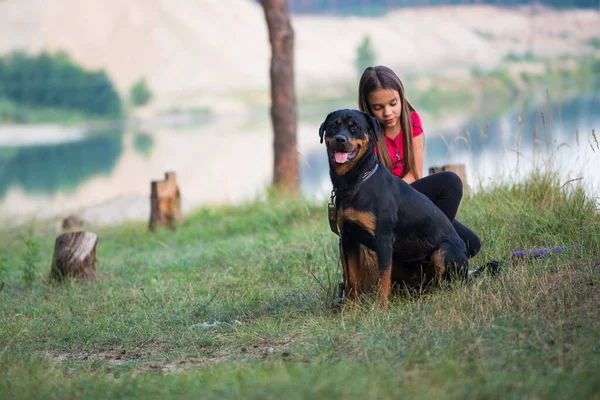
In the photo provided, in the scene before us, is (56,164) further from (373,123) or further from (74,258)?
(373,123)

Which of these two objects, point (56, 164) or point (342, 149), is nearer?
point (342, 149)

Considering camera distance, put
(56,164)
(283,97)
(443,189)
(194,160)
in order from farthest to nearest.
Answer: (56,164), (194,160), (283,97), (443,189)

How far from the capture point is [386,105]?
Answer: 4613 mm

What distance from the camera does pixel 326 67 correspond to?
50.9 metres

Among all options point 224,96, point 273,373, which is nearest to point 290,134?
point 273,373

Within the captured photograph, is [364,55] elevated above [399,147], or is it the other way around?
[364,55]

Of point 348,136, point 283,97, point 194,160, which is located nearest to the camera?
point 348,136

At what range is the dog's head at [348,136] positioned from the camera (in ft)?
13.3

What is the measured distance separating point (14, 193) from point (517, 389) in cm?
1933

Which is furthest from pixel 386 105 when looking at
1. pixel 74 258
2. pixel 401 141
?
pixel 74 258

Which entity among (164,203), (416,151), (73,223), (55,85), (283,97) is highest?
(55,85)

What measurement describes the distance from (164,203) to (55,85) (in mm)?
37316

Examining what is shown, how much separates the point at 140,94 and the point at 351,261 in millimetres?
43333

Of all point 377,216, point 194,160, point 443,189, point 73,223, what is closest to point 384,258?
point 377,216
